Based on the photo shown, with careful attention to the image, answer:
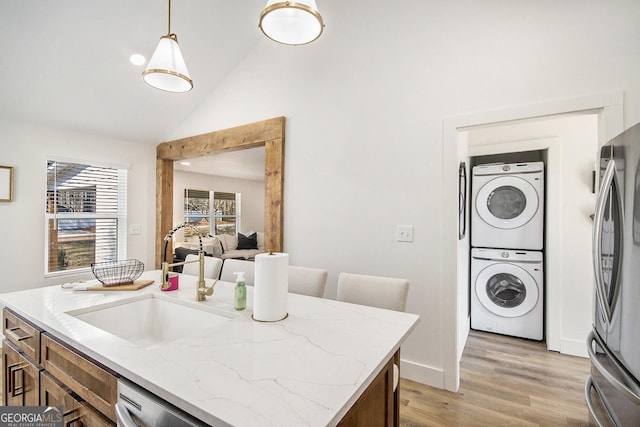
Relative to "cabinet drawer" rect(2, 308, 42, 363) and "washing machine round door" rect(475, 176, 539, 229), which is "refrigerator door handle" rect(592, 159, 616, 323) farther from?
"cabinet drawer" rect(2, 308, 42, 363)

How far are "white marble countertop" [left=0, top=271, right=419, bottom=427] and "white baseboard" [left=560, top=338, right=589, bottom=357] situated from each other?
98.5 inches

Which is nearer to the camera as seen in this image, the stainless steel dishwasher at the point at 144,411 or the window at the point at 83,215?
the stainless steel dishwasher at the point at 144,411

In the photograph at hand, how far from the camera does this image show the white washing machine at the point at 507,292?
3219 mm

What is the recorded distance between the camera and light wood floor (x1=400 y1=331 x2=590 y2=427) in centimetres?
196

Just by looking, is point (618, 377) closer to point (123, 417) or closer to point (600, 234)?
point (600, 234)

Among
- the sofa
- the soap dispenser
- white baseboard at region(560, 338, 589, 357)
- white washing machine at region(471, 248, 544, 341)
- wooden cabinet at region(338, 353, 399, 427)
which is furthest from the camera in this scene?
the sofa

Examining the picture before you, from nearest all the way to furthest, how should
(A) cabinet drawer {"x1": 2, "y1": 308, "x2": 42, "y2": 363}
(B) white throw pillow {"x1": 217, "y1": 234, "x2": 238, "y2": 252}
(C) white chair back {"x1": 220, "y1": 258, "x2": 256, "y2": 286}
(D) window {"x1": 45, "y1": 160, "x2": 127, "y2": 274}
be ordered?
(A) cabinet drawer {"x1": 2, "y1": 308, "x2": 42, "y2": 363}, (C) white chair back {"x1": 220, "y1": 258, "x2": 256, "y2": 286}, (D) window {"x1": 45, "y1": 160, "x2": 127, "y2": 274}, (B) white throw pillow {"x1": 217, "y1": 234, "x2": 238, "y2": 252}

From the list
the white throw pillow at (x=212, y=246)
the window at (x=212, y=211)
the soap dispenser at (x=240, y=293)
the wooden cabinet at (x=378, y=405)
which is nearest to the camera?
the wooden cabinet at (x=378, y=405)

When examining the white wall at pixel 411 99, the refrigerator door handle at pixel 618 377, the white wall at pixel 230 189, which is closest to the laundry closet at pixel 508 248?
the white wall at pixel 411 99

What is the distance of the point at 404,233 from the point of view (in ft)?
8.10

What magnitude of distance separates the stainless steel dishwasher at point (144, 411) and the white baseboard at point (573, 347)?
345 cm

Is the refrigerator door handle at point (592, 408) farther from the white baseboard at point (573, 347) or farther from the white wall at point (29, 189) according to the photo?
the white wall at point (29, 189)

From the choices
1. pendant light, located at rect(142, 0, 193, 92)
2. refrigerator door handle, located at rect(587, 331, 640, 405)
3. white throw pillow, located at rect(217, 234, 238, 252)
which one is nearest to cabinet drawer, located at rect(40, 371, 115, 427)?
pendant light, located at rect(142, 0, 193, 92)

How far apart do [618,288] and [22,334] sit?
2.68m
